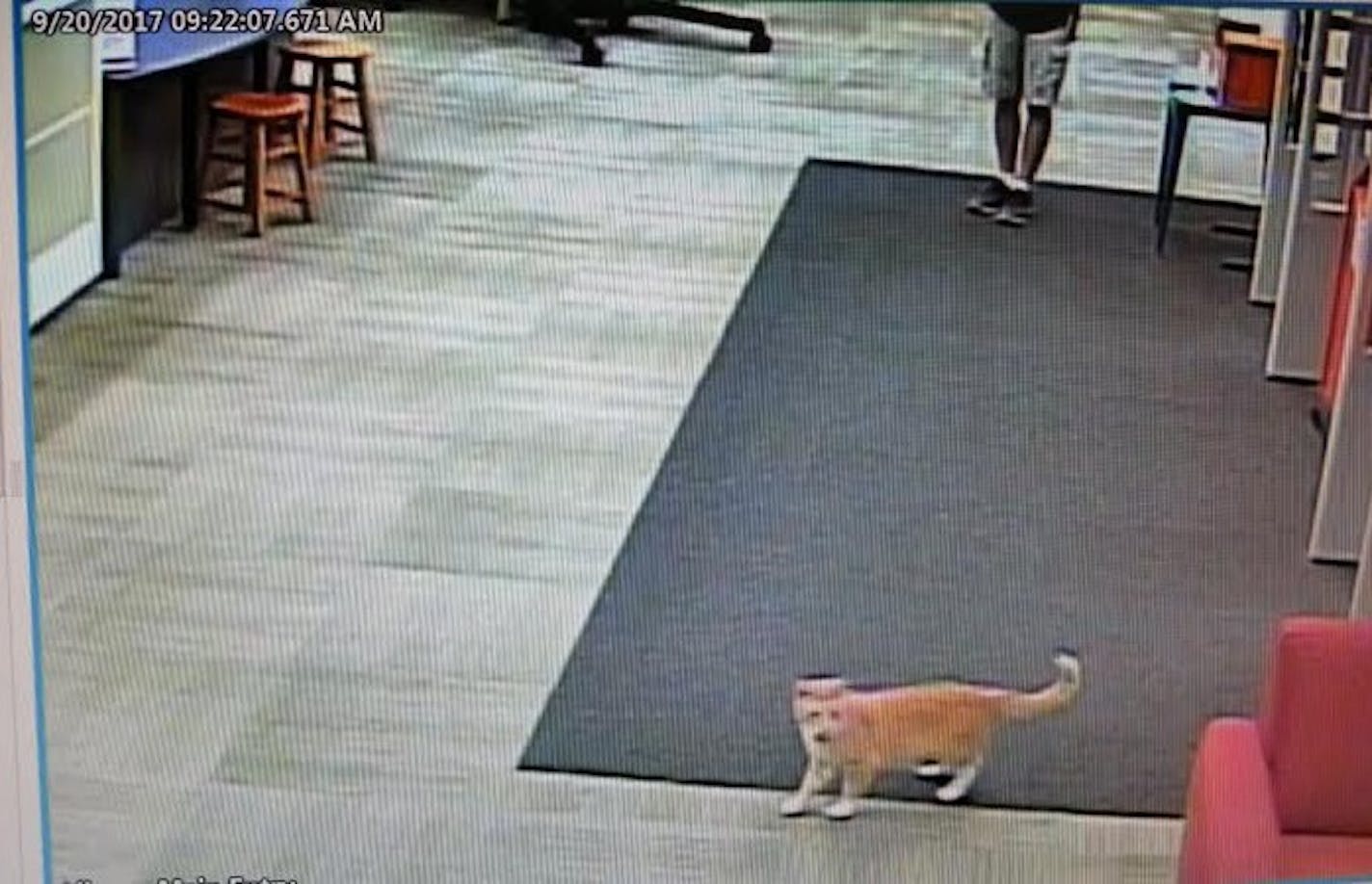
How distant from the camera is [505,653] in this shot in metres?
4.02

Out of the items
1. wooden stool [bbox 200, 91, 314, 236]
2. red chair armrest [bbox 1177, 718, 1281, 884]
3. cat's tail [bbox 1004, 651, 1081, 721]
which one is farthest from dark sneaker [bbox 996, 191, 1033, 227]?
wooden stool [bbox 200, 91, 314, 236]

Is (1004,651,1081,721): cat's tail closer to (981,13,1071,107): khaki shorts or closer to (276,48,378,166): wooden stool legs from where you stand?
(981,13,1071,107): khaki shorts

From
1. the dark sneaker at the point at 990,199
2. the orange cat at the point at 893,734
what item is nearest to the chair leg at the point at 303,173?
the dark sneaker at the point at 990,199

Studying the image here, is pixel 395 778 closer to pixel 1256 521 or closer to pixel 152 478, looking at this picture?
pixel 152 478

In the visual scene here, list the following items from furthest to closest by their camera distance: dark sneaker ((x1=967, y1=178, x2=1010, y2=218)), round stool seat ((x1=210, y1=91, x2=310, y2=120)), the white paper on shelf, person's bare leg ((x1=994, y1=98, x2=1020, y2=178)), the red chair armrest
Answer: dark sneaker ((x1=967, y1=178, x2=1010, y2=218)), person's bare leg ((x1=994, y1=98, x2=1020, y2=178)), round stool seat ((x1=210, y1=91, x2=310, y2=120)), the red chair armrest, the white paper on shelf

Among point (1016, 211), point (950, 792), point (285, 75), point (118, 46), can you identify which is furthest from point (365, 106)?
point (950, 792)

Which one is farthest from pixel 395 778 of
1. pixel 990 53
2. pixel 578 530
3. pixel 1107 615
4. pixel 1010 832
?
pixel 990 53

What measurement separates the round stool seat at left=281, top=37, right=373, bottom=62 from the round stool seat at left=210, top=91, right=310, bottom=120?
6.1 inches

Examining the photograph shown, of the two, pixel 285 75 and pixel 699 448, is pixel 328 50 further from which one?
pixel 699 448

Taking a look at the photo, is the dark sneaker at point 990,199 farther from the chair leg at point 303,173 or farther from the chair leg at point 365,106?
the chair leg at point 303,173

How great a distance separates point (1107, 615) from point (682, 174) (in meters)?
1.19

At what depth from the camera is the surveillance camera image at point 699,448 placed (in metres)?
3.42

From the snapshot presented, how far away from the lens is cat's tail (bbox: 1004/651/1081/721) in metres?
4.04

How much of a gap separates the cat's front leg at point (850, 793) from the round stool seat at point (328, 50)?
146 centimetres
